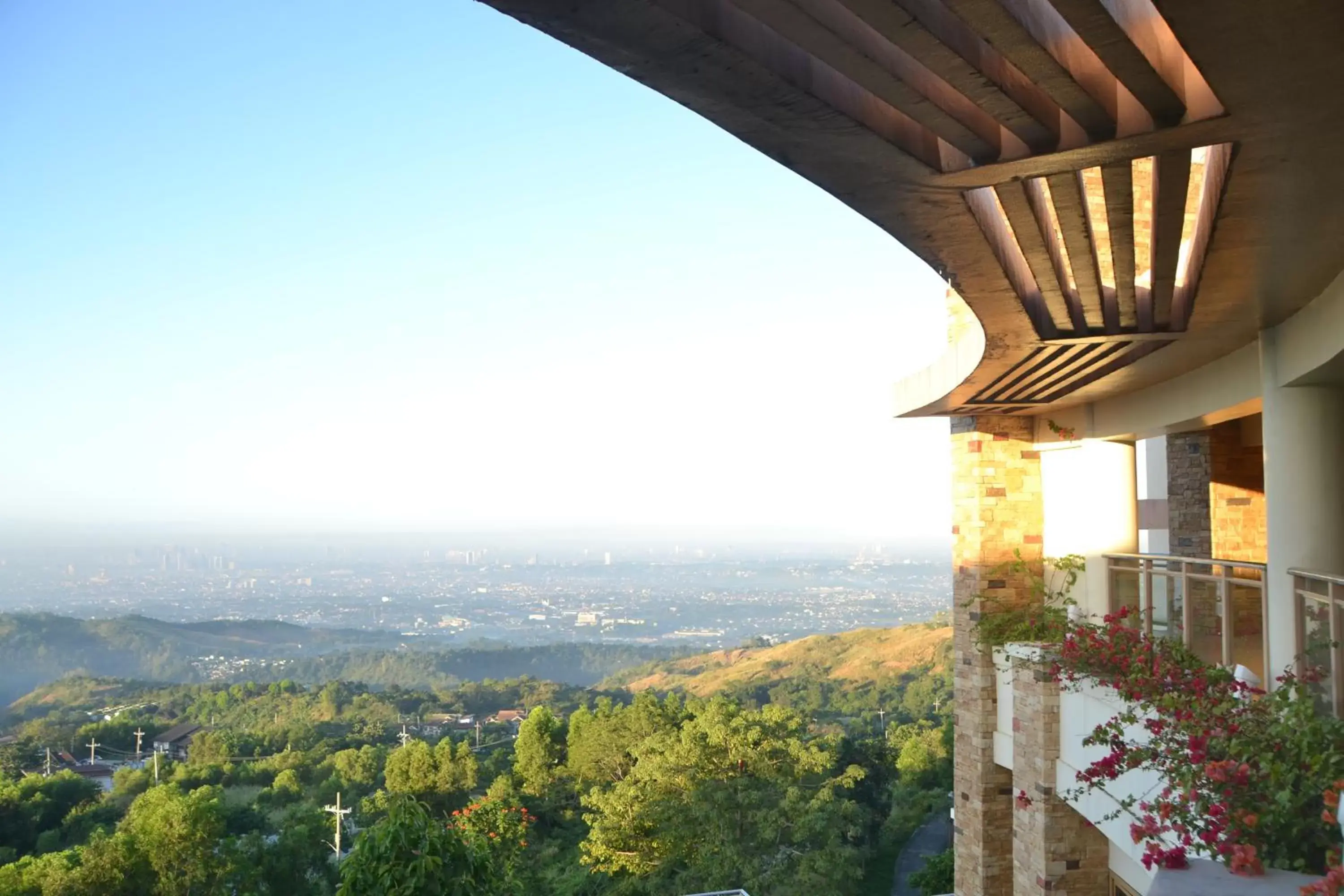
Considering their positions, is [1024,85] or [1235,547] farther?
[1235,547]

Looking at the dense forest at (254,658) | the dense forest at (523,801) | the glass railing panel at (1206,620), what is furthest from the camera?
the dense forest at (254,658)

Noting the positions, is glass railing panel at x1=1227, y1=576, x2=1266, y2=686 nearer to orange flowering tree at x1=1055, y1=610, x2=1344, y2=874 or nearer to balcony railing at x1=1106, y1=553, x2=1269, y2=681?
balcony railing at x1=1106, y1=553, x2=1269, y2=681

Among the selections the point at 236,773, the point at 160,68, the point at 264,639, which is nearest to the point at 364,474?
the point at 264,639

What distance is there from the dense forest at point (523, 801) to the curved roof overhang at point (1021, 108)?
7.61m

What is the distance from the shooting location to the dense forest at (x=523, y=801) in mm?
22484

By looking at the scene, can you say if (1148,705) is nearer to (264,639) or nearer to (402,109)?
(402,109)

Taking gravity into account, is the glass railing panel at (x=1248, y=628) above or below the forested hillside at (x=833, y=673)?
above

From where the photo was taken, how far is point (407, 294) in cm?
11975

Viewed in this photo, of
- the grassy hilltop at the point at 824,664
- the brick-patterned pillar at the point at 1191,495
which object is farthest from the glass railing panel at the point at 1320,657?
the grassy hilltop at the point at 824,664

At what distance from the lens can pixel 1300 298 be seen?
5.57 metres

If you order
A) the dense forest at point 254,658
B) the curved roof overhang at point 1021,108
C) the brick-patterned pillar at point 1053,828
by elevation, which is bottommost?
the dense forest at point 254,658

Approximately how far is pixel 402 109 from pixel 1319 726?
49572 mm

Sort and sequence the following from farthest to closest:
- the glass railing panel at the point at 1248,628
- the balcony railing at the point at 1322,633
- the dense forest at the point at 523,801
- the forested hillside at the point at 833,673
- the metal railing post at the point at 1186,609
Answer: the forested hillside at the point at 833,673
the dense forest at the point at 523,801
the metal railing post at the point at 1186,609
the glass railing panel at the point at 1248,628
the balcony railing at the point at 1322,633

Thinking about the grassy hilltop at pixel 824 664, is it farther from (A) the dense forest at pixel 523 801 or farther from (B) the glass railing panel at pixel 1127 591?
(B) the glass railing panel at pixel 1127 591
